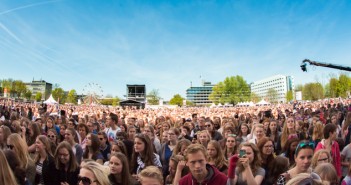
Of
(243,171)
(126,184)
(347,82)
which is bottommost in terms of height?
Answer: (126,184)

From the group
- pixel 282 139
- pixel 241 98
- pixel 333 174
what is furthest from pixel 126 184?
pixel 241 98

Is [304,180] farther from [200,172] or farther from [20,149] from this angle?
[20,149]

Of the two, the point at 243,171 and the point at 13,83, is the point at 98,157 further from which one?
the point at 13,83

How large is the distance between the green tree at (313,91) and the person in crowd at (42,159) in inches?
3856

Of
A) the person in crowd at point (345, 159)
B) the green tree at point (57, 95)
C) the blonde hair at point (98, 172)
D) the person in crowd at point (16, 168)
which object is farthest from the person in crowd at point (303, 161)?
the green tree at point (57, 95)

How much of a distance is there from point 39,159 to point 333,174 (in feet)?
15.5

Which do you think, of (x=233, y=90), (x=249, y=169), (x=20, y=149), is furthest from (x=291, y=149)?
(x=233, y=90)

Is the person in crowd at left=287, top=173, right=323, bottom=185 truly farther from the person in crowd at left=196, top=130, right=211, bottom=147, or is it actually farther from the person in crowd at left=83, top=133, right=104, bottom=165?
the person in crowd at left=83, top=133, right=104, bottom=165

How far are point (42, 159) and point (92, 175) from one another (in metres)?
2.28

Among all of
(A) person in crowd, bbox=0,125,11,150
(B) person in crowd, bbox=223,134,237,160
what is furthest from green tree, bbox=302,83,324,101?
(A) person in crowd, bbox=0,125,11,150

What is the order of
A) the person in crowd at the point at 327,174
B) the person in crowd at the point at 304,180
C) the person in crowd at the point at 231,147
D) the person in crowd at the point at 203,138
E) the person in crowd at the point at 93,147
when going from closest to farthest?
the person in crowd at the point at 304,180 → the person in crowd at the point at 327,174 → the person in crowd at the point at 231,147 → the person in crowd at the point at 93,147 → the person in crowd at the point at 203,138

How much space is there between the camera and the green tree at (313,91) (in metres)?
90.1

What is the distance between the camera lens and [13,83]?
105m

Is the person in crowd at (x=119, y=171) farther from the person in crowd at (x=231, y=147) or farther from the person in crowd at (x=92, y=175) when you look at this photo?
the person in crowd at (x=231, y=147)
